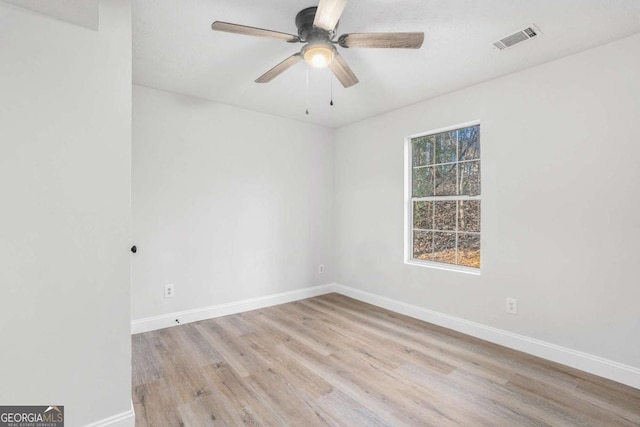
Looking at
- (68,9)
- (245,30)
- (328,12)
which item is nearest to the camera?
(68,9)

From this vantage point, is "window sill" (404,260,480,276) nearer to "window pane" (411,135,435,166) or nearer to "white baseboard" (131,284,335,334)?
"window pane" (411,135,435,166)

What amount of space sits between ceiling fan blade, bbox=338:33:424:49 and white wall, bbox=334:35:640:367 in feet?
4.91

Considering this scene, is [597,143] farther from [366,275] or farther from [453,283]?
[366,275]

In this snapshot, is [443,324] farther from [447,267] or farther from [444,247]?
[444,247]

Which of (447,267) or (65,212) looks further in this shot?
(447,267)

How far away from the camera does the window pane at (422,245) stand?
3.50 m

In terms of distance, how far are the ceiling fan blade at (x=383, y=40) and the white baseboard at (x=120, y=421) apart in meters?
2.60

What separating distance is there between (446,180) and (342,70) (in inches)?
72.6

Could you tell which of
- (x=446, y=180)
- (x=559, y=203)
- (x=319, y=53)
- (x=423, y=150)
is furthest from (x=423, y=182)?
(x=319, y=53)

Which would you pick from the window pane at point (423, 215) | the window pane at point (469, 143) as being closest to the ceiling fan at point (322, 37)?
the window pane at point (469, 143)

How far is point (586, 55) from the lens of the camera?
7.70ft

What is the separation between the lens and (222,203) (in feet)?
11.8

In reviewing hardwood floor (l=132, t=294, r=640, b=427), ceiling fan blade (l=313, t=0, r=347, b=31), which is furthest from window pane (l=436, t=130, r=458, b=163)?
ceiling fan blade (l=313, t=0, r=347, b=31)

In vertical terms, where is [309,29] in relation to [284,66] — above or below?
above
